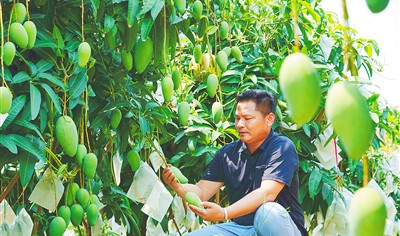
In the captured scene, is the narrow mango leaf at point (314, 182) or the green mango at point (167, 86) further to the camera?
the narrow mango leaf at point (314, 182)


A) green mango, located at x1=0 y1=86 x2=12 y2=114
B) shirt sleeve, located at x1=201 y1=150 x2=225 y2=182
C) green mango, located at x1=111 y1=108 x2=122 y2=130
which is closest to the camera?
green mango, located at x1=0 y1=86 x2=12 y2=114

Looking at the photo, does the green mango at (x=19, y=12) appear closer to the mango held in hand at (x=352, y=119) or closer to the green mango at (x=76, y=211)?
the green mango at (x=76, y=211)

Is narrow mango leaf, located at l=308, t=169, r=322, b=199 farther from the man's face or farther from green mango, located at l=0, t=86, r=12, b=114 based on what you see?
green mango, located at l=0, t=86, r=12, b=114

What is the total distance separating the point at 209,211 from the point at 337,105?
1.72 meters

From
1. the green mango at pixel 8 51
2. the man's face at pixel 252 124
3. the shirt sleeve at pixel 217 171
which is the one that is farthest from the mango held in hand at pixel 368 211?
the shirt sleeve at pixel 217 171

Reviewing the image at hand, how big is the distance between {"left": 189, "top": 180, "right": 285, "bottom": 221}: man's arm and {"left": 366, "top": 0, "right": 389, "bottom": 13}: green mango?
1.71m

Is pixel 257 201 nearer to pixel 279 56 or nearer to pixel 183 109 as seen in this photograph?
pixel 183 109

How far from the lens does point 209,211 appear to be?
2105mm

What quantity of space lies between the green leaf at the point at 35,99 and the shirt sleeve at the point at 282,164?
960 mm

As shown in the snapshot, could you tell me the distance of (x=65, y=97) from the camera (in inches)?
71.9

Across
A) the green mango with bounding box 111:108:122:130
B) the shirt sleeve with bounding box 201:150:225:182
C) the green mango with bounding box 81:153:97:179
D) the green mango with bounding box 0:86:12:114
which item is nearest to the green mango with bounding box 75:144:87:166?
the green mango with bounding box 81:153:97:179

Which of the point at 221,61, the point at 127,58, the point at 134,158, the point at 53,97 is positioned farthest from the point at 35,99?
the point at 221,61

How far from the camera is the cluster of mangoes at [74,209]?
1.86m

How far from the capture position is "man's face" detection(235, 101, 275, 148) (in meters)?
2.58
